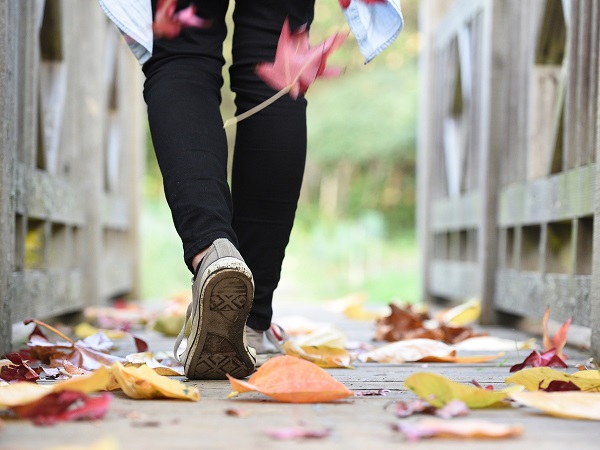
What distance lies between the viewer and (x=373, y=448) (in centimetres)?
86

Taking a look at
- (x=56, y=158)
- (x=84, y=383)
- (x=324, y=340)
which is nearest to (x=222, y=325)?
(x=84, y=383)

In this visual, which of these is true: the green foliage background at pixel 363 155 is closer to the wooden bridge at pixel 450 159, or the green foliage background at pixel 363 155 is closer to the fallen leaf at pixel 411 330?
the wooden bridge at pixel 450 159

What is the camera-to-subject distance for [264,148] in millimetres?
1449

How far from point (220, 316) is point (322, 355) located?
1.39 feet

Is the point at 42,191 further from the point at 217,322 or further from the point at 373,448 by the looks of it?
the point at 373,448

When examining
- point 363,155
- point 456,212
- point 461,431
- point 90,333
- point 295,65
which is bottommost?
point 90,333

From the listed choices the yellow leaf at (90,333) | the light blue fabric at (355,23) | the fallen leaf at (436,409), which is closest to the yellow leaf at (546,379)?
the fallen leaf at (436,409)

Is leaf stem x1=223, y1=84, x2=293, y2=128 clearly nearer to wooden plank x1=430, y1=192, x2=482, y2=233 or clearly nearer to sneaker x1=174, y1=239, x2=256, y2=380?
sneaker x1=174, y1=239, x2=256, y2=380

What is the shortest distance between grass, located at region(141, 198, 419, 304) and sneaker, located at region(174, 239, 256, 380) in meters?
4.75

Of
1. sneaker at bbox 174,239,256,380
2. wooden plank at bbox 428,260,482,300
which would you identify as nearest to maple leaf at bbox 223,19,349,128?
sneaker at bbox 174,239,256,380

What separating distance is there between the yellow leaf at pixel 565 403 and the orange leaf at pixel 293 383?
228mm

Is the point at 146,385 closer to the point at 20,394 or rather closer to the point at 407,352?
the point at 20,394

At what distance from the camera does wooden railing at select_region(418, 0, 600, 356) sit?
1.89 m

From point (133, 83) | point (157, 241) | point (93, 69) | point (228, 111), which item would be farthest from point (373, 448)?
point (228, 111)
